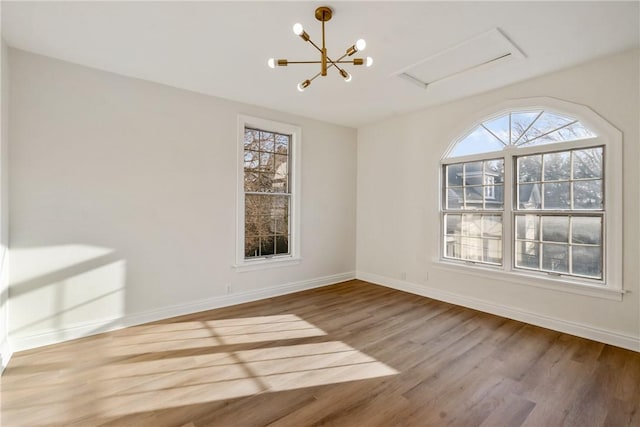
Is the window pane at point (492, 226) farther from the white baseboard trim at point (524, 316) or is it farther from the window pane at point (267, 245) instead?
the window pane at point (267, 245)

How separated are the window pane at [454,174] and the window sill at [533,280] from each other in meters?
1.18

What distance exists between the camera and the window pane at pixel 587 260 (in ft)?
10.2

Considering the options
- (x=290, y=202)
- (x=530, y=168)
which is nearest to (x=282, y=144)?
(x=290, y=202)

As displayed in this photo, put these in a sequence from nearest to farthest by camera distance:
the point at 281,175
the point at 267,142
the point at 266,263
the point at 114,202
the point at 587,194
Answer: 1. the point at 587,194
2. the point at 114,202
3. the point at 266,263
4. the point at 267,142
5. the point at 281,175

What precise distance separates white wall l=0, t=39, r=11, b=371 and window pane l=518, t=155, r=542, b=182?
5.34 meters

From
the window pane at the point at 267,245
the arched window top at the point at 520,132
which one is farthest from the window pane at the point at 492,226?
the window pane at the point at 267,245

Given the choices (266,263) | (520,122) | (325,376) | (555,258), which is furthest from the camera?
(266,263)

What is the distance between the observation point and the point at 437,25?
8.14 feet

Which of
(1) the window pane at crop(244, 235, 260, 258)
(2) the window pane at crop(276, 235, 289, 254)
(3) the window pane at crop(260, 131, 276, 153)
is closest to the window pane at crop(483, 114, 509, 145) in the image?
(3) the window pane at crop(260, 131, 276, 153)

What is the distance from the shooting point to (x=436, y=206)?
4.44m

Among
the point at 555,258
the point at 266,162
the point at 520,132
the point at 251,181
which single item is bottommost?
the point at 555,258

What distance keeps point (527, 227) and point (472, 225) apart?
67cm

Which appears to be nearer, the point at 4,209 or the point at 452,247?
the point at 4,209

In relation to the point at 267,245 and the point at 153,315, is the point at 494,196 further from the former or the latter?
the point at 153,315
